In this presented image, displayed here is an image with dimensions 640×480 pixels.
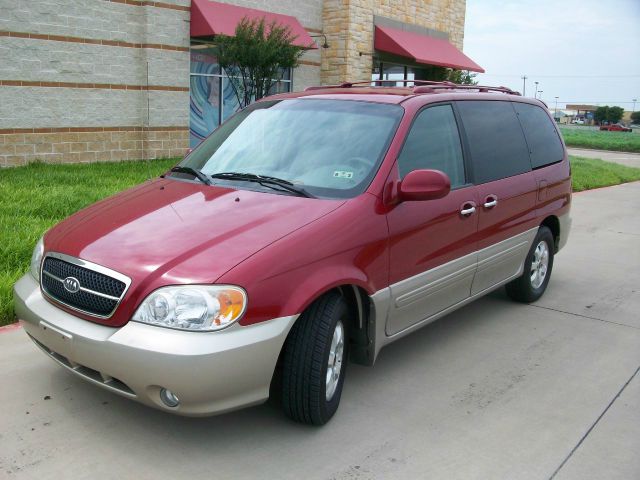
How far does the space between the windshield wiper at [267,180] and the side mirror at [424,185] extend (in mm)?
563

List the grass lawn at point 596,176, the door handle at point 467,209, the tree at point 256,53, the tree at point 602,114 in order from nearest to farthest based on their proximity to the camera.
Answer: the door handle at point 467,209 → the tree at point 256,53 → the grass lawn at point 596,176 → the tree at point 602,114

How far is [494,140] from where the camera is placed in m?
5.10

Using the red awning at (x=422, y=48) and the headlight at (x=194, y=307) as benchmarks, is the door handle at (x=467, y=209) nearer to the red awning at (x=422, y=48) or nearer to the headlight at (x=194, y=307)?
the headlight at (x=194, y=307)

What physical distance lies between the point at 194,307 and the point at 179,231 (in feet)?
1.85

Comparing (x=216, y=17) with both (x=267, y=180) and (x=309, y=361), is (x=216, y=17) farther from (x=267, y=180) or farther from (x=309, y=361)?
(x=309, y=361)

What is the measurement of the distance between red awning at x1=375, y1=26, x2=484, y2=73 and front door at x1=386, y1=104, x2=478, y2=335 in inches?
572

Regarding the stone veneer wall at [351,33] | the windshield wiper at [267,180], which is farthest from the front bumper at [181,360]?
the stone veneer wall at [351,33]

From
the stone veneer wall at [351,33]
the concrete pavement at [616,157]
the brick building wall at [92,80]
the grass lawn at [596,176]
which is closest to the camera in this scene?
the brick building wall at [92,80]

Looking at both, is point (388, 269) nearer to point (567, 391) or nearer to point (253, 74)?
point (567, 391)

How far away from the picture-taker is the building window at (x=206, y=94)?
15.2 meters

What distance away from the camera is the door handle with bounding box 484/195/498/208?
4.78 m

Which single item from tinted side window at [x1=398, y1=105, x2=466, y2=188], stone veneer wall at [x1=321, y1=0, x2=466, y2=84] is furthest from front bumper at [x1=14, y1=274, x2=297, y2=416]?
stone veneer wall at [x1=321, y1=0, x2=466, y2=84]

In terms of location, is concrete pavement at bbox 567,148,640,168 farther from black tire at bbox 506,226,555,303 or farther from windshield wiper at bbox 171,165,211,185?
windshield wiper at bbox 171,165,211,185

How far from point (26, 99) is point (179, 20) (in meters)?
3.81
